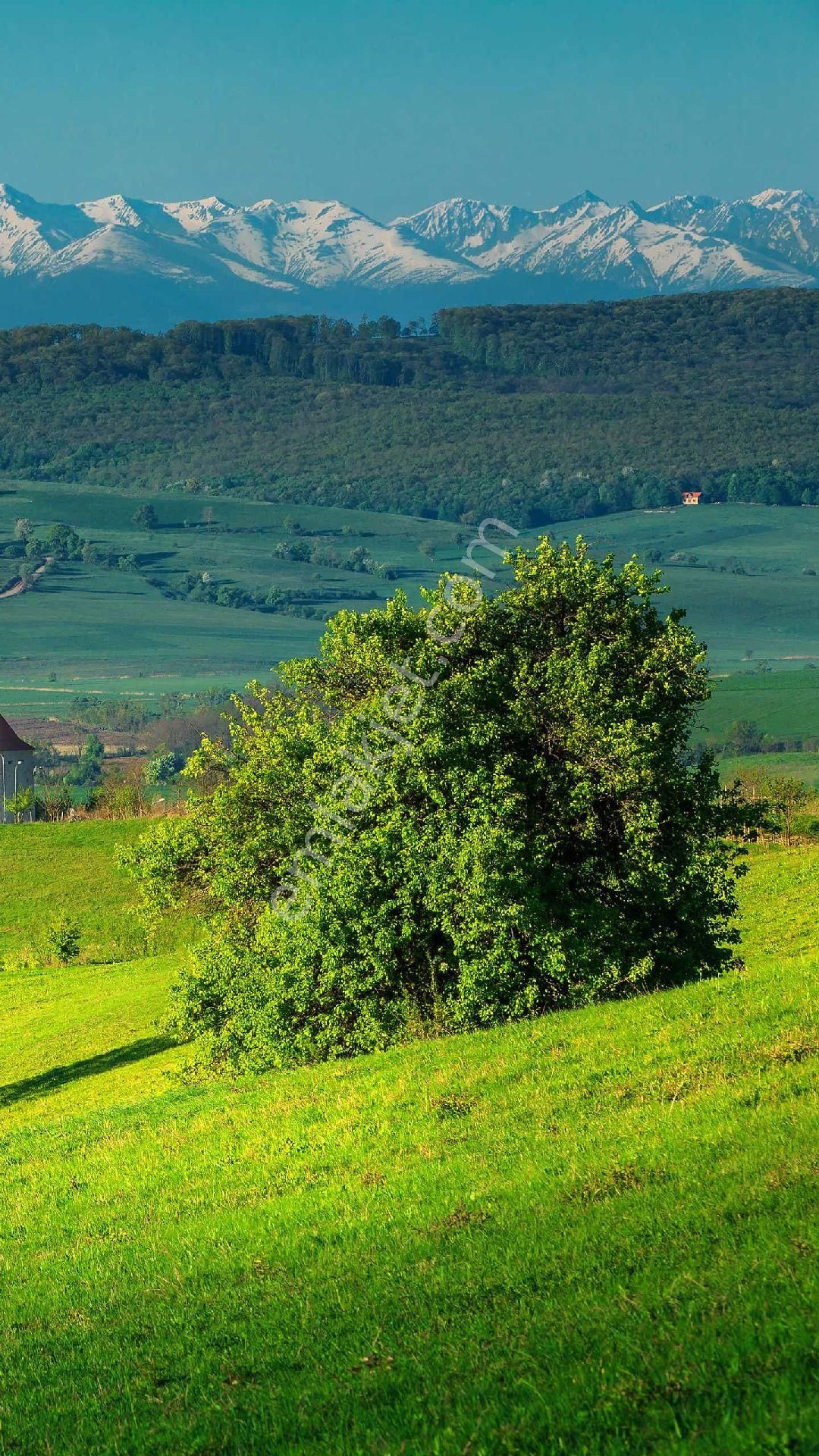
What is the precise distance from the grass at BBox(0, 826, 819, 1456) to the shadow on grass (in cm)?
1438

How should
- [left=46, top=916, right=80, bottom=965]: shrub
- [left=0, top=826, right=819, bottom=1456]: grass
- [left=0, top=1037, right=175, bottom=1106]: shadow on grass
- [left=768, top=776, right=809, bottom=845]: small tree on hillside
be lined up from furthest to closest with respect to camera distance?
[left=768, top=776, right=809, bottom=845]: small tree on hillside
[left=46, top=916, right=80, bottom=965]: shrub
[left=0, top=1037, right=175, bottom=1106]: shadow on grass
[left=0, top=826, right=819, bottom=1456]: grass

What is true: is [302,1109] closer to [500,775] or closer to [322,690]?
[500,775]

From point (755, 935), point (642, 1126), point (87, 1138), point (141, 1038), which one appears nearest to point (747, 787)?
point (755, 935)

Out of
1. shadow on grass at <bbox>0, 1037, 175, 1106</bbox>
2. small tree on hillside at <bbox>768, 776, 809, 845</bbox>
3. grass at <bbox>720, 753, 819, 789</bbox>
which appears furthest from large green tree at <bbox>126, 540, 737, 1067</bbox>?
grass at <bbox>720, 753, 819, 789</bbox>

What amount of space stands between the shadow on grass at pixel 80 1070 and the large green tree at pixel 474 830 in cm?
930

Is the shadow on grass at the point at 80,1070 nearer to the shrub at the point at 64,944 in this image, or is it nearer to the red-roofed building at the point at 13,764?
the shrub at the point at 64,944

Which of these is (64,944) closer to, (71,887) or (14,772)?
(71,887)

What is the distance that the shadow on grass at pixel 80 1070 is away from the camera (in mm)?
37719

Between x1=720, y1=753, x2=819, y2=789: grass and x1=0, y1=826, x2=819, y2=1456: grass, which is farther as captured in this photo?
x1=720, y1=753, x2=819, y2=789: grass

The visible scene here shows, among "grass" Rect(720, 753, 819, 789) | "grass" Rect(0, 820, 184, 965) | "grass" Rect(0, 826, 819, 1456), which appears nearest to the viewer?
"grass" Rect(0, 826, 819, 1456)

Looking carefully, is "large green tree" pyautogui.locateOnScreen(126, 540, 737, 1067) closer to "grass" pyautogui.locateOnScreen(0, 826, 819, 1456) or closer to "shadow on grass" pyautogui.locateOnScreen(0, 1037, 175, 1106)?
"grass" pyautogui.locateOnScreen(0, 826, 819, 1456)

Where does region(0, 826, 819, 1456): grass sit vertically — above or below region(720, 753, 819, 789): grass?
above

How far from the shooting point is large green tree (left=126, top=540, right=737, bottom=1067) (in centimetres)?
2661

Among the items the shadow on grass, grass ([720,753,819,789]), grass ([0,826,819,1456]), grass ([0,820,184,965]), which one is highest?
grass ([0,826,819,1456])
